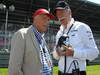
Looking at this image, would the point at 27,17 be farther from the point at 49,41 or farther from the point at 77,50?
the point at 77,50

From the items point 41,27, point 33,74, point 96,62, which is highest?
point 41,27

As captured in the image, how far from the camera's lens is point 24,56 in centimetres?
301

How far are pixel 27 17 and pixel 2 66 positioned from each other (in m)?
16.4

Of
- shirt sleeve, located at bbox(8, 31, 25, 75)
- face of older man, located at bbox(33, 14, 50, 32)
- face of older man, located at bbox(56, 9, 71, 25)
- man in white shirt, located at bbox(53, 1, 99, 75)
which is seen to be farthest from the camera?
face of older man, located at bbox(56, 9, 71, 25)

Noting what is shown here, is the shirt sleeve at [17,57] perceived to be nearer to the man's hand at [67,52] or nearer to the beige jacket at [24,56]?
the beige jacket at [24,56]

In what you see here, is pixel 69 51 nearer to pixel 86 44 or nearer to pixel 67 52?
pixel 67 52

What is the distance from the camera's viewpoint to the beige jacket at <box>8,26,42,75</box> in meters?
2.96

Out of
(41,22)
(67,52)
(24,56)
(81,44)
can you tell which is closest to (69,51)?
(67,52)

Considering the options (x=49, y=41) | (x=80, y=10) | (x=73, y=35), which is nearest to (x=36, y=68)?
(x=73, y=35)

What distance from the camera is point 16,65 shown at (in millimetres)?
2939

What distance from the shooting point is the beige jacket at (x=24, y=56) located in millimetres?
2957

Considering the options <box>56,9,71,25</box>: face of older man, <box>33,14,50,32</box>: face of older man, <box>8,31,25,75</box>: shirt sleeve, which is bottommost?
<box>8,31,25,75</box>: shirt sleeve

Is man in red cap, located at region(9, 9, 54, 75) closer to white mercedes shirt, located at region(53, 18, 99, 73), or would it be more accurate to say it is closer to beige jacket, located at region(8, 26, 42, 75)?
beige jacket, located at region(8, 26, 42, 75)

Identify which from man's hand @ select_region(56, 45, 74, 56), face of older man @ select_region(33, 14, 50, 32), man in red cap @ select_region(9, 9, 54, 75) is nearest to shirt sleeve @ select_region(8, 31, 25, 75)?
man in red cap @ select_region(9, 9, 54, 75)
